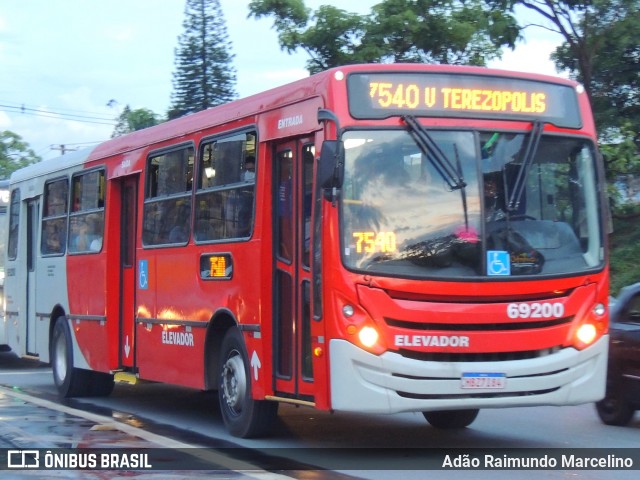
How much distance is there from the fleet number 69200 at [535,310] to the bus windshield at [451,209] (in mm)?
258

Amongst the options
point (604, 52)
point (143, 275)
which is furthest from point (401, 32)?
point (143, 275)

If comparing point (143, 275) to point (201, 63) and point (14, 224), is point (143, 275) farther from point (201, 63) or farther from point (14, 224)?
point (201, 63)

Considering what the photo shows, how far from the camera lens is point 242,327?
10.1 m

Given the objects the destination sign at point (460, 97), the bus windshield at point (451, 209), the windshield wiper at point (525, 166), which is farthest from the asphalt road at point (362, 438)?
the destination sign at point (460, 97)

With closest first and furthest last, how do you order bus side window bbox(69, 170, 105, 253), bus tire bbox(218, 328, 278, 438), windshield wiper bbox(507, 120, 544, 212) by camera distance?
windshield wiper bbox(507, 120, 544, 212), bus tire bbox(218, 328, 278, 438), bus side window bbox(69, 170, 105, 253)

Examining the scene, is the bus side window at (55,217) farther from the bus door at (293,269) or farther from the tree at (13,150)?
the tree at (13,150)

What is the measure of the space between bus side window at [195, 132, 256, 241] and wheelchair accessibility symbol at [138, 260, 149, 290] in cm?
155

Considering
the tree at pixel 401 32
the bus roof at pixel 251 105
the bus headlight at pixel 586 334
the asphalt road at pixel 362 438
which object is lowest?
the asphalt road at pixel 362 438

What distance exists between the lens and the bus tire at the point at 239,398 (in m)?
10.1

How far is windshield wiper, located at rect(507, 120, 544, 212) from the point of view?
8.88 metres

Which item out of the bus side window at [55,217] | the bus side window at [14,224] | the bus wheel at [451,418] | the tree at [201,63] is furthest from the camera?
the tree at [201,63]

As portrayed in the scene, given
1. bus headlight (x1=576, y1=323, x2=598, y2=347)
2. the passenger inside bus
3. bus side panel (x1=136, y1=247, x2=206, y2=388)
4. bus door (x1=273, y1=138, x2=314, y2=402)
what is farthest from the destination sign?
the passenger inside bus

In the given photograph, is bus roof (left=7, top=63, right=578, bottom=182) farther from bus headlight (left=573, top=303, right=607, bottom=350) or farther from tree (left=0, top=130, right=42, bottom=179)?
tree (left=0, top=130, right=42, bottom=179)

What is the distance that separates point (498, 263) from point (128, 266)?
6.02 meters
